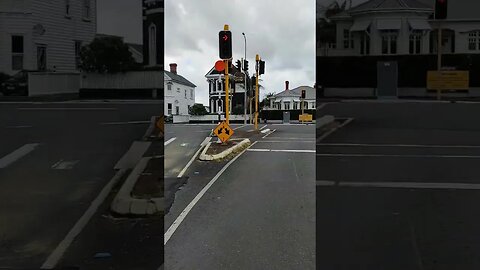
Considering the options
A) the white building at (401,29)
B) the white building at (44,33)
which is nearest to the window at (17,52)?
the white building at (44,33)

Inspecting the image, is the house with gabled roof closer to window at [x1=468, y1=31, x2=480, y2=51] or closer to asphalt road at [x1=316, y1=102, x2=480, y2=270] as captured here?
asphalt road at [x1=316, y1=102, x2=480, y2=270]

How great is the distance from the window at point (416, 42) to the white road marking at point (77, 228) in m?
1.50

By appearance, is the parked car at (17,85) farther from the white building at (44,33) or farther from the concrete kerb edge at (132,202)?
the concrete kerb edge at (132,202)

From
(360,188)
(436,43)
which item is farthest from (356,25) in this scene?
(360,188)

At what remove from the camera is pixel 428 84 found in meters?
2.03

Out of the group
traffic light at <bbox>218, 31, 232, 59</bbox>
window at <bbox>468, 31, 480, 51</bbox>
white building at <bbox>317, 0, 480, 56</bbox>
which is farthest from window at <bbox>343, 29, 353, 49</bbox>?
traffic light at <bbox>218, 31, 232, 59</bbox>

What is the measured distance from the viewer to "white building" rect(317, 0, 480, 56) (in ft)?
6.56

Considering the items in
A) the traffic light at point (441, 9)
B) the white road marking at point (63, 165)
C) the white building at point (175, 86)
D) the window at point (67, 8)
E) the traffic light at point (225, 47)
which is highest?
the traffic light at point (225, 47)

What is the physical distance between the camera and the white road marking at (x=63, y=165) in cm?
212

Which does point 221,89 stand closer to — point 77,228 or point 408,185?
point 77,228

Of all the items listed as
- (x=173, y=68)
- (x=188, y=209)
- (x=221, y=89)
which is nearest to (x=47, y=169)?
(x=173, y=68)

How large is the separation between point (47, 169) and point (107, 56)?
0.63 metres

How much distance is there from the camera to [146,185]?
2.27 m

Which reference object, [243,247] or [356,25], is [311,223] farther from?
[356,25]
